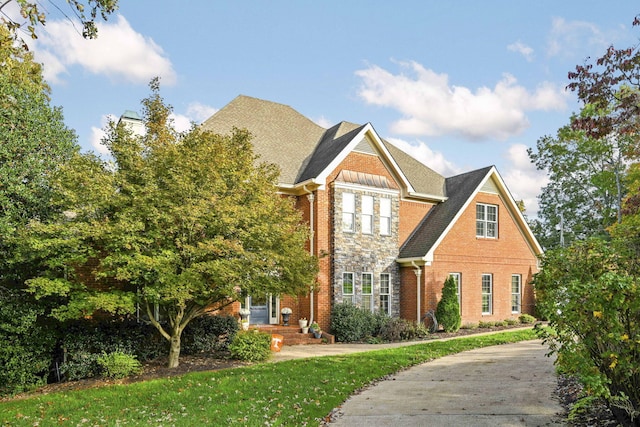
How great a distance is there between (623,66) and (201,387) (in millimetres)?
9865

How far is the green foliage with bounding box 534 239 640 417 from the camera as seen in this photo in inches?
210

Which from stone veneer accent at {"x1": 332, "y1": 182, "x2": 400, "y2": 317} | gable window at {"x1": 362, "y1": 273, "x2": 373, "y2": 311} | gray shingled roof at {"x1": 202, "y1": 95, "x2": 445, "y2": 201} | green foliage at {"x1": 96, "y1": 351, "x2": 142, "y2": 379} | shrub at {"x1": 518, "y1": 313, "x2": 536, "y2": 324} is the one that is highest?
gray shingled roof at {"x1": 202, "y1": 95, "x2": 445, "y2": 201}

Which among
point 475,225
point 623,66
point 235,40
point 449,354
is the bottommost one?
point 449,354

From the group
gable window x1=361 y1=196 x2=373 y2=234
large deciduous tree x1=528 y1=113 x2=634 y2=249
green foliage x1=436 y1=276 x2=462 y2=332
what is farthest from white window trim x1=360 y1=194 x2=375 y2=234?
large deciduous tree x1=528 y1=113 x2=634 y2=249

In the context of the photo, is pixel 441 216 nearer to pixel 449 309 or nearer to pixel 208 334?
pixel 449 309

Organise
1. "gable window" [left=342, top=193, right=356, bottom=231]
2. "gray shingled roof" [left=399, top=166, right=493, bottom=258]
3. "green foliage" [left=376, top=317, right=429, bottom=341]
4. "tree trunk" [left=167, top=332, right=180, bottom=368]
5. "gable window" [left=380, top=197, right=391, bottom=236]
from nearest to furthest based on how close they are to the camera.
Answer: "tree trunk" [left=167, top=332, right=180, bottom=368] → "green foliage" [left=376, top=317, right=429, bottom=341] → "gable window" [left=342, top=193, right=356, bottom=231] → "gable window" [left=380, top=197, right=391, bottom=236] → "gray shingled roof" [left=399, top=166, right=493, bottom=258]

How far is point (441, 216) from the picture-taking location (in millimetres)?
22281

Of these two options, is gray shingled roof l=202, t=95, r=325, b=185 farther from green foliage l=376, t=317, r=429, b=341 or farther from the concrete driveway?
the concrete driveway

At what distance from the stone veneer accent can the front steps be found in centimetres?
166

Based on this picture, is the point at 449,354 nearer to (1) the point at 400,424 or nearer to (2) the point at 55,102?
(1) the point at 400,424

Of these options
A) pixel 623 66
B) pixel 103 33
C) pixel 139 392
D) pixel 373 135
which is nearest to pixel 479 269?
pixel 373 135

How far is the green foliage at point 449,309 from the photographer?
19.9 metres

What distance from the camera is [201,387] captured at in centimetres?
1020

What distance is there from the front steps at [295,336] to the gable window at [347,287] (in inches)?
75.6
